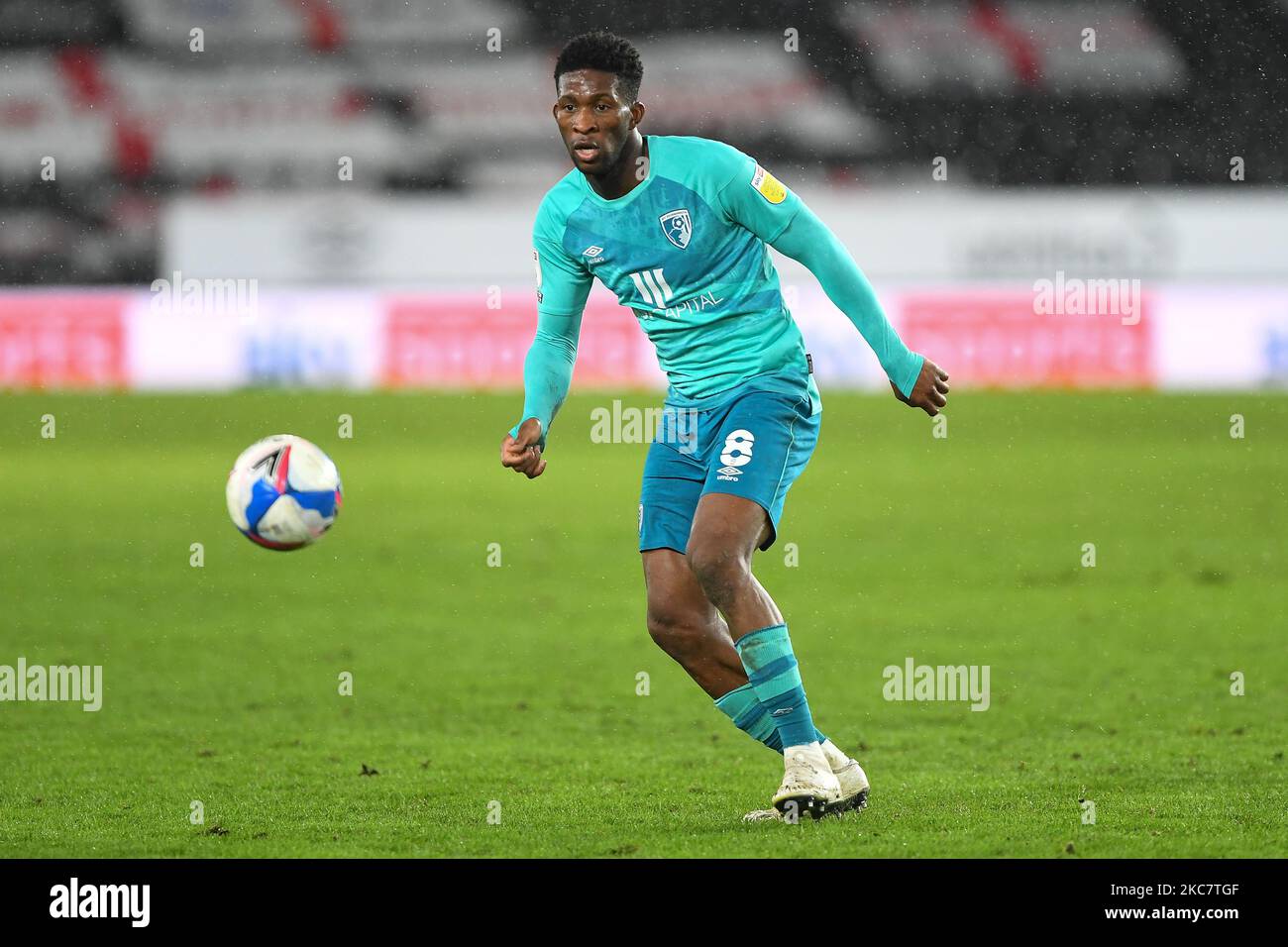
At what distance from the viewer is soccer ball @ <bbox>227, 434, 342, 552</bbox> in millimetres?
5879

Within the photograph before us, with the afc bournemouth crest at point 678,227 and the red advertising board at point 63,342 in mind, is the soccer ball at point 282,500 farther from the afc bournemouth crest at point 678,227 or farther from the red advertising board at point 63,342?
the red advertising board at point 63,342

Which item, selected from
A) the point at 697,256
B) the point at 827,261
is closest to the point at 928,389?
the point at 827,261

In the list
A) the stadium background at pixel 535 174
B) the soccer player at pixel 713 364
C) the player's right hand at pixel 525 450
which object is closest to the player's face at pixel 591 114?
the soccer player at pixel 713 364

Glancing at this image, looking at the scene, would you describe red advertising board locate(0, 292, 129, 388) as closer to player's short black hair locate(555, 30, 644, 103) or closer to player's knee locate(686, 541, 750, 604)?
player's short black hair locate(555, 30, 644, 103)

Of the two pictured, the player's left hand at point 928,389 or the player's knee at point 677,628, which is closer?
the player's left hand at point 928,389

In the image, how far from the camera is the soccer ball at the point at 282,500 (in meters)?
5.88

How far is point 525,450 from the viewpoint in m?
5.26

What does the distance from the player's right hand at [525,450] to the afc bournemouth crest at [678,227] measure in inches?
27.6

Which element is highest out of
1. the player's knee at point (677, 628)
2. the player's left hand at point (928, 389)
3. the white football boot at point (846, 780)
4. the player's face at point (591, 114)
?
the player's face at point (591, 114)

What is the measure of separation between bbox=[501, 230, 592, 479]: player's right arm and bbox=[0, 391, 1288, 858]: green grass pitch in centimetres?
123

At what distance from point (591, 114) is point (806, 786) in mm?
2027

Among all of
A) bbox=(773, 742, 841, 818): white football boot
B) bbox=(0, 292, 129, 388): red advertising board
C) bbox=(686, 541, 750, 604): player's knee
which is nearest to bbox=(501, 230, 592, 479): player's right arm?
bbox=(686, 541, 750, 604): player's knee

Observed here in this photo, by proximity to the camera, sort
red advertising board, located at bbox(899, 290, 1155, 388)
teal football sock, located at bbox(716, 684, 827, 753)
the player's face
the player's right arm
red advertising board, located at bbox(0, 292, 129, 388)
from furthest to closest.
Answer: red advertising board, located at bbox(0, 292, 129, 388) < red advertising board, located at bbox(899, 290, 1155, 388) < the player's right arm < teal football sock, located at bbox(716, 684, 827, 753) < the player's face
